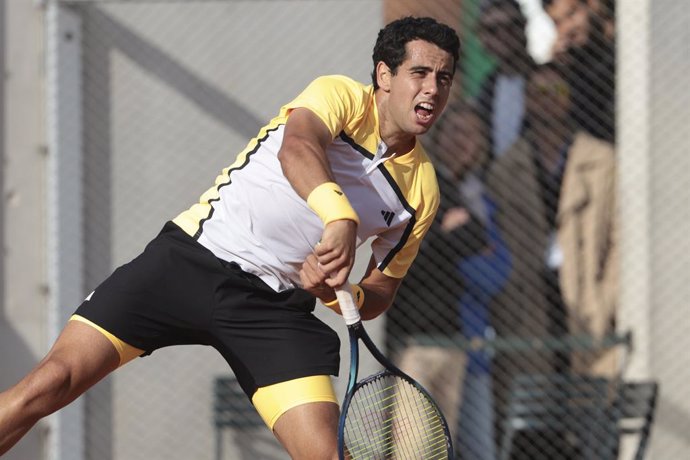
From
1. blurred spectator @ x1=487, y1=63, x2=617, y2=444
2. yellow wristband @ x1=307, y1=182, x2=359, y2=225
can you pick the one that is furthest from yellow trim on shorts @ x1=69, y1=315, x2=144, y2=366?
blurred spectator @ x1=487, y1=63, x2=617, y2=444

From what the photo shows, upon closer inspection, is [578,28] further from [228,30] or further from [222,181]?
[222,181]

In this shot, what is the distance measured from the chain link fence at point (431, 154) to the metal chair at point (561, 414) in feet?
0.44

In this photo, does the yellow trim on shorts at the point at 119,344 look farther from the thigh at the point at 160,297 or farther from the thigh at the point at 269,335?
the thigh at the point at 269,335

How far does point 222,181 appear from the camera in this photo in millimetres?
4340

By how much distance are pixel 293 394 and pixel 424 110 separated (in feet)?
3.12

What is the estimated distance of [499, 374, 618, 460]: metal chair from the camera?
271 inches

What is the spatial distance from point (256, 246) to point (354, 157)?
415 mm

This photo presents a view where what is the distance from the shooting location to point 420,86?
4.08m

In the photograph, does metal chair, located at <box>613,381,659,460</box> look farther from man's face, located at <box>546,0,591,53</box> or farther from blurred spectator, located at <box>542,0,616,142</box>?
man's face, located at <box>546,0,591,53</box>

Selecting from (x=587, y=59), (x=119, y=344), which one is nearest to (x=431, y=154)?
(x=587, y=59)

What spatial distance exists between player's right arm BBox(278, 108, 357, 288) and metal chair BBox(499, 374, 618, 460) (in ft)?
10.8

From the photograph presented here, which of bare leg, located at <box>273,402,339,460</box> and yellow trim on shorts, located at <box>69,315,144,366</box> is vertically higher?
yellow trim on shorts, located at <box>69,315,144,366</box>

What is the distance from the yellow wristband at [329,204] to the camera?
11.9 feet

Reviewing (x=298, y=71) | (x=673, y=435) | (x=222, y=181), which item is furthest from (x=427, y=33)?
(x=673, y=435)
